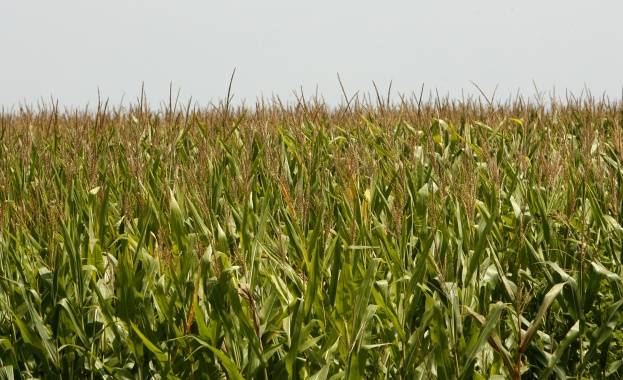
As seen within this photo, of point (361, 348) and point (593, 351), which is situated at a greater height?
point (361, 348)

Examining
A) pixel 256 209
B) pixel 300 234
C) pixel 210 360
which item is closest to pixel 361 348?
pixel 210 360

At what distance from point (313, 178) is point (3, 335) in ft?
5.90

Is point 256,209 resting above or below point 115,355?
above

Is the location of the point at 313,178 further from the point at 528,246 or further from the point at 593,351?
the point at 593,351

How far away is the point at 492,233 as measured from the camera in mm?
3047

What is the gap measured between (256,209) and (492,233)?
1.07m

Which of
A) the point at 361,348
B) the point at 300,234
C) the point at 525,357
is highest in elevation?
the point at 300,234

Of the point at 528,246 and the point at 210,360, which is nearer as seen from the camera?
the point at 210,360

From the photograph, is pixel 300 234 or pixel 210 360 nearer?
pixel 210 360

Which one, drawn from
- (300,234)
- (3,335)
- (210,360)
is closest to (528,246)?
(300,234)

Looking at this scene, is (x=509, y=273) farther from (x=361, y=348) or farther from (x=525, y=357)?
(x=361, y=348)

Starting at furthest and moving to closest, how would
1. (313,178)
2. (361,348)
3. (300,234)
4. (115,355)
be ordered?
(313,178), (300,234), (115,355), (361,348)

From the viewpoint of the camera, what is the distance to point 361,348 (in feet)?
6.88

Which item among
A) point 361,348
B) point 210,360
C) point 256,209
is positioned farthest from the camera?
point 256,209
